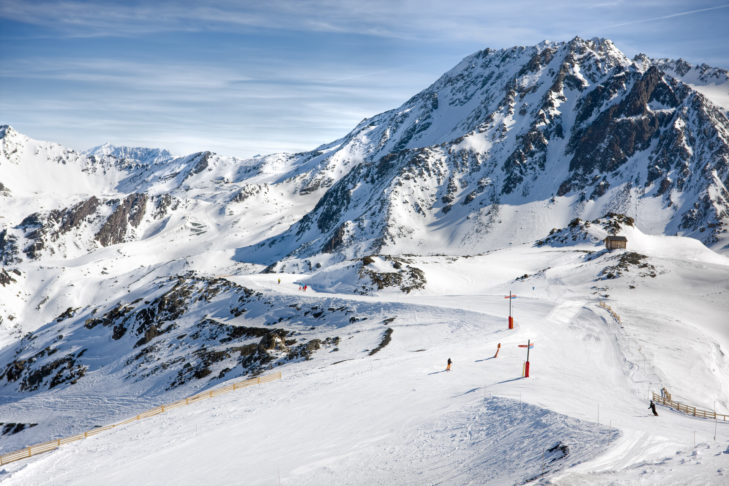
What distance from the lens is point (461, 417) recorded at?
2391 cm

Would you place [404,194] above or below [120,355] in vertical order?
above

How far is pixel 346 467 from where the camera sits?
19.9 metres

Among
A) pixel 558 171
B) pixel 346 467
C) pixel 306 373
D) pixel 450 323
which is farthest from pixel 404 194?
pixel 346 467

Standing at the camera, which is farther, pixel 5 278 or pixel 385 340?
pixel 5 278

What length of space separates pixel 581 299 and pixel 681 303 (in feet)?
47.6

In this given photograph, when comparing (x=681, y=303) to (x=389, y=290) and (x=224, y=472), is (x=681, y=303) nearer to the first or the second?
(x=389, y=290)

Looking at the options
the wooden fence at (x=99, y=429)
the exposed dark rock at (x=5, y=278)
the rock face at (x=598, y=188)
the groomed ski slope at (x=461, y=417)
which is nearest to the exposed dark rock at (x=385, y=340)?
the groomed ski slope at (x=461, y=417)

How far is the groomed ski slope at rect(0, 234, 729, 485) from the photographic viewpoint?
18.1 metres

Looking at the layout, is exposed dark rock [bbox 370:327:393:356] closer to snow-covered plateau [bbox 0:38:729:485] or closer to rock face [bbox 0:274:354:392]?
snow-covered plateau [bbox 0:38:729:485]

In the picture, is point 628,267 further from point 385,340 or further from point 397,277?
point 385,340

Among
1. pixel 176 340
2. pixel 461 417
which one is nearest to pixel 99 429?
pixel 461 417

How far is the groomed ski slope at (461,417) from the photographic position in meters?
18.1

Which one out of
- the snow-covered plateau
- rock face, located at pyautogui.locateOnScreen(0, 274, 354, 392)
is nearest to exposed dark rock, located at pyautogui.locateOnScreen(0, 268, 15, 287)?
rock face, located at pyautogui.locateOnScreen(0, 274, 354, 392)

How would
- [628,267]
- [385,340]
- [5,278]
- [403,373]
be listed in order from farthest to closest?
1. [5,278]
2. [628,267]
3. [385,340]
4. [403,373]
